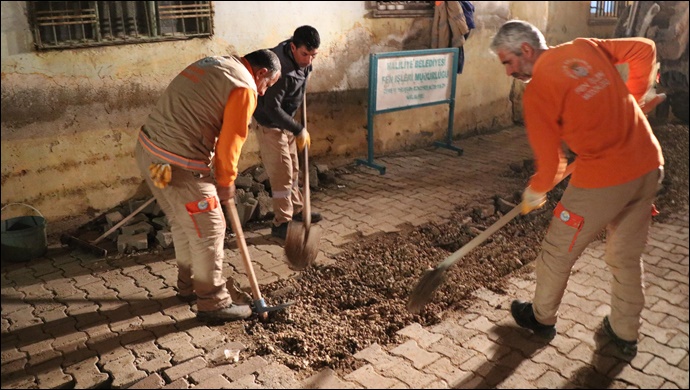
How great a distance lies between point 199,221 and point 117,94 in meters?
2.80

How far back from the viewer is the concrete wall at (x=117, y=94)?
18.0 ft

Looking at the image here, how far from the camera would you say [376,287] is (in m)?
4.69

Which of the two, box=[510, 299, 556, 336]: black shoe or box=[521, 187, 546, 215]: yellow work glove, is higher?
box=[521, 187, 546, 215]: yellow work glove

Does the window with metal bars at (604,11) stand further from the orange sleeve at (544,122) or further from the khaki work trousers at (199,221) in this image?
the khaki work trousers at (199,221)

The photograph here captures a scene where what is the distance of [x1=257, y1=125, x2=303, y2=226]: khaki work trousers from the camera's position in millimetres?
5496

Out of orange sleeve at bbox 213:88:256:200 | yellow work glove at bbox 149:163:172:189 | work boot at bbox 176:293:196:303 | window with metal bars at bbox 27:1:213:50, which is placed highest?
window with metal bars at bbox 27:1:213:50

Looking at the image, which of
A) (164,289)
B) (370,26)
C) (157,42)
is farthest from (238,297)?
(370,26)

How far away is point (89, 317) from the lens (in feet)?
14.3

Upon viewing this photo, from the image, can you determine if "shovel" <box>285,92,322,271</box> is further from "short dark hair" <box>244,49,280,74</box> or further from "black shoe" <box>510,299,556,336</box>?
"black shoe" <box>510,299,556,336</box>

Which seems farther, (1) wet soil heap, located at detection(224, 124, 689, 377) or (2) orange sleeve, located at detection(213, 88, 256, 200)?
(1) wet soil heap, located at detection(224, 124, 689, 377)

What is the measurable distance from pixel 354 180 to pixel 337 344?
392 centimetres

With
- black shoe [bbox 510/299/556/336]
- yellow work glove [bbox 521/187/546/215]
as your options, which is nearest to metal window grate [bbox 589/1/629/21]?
black shoe [bbox 510/299/556/336]

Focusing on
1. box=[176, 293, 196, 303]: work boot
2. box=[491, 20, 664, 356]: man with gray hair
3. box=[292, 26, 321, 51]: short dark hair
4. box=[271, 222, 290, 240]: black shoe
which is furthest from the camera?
box=[271, 222, 290, 240]: black shoe

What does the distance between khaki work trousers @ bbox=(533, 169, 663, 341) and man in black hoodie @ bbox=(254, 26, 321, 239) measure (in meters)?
2.62
